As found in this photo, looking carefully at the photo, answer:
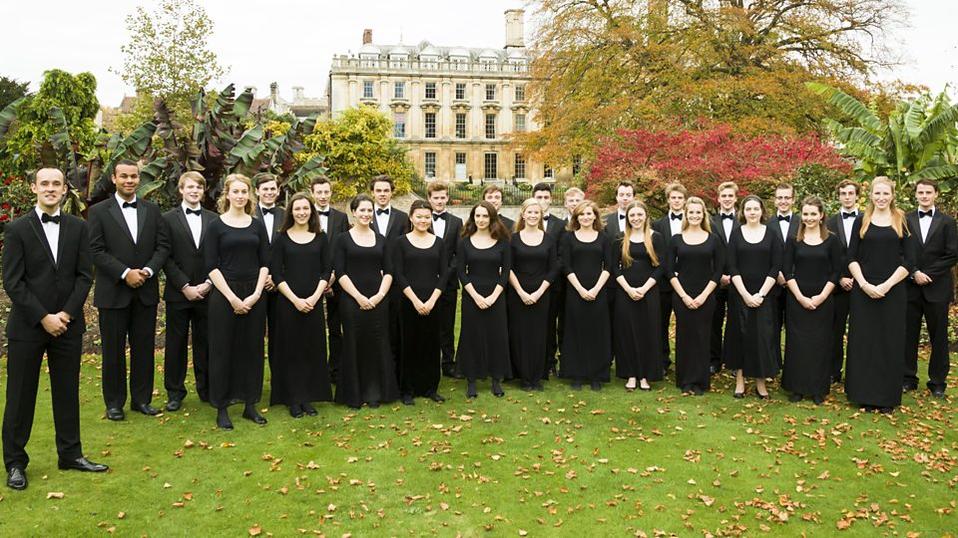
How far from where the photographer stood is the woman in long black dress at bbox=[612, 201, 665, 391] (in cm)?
785

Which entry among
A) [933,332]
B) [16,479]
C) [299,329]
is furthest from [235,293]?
[933,332]

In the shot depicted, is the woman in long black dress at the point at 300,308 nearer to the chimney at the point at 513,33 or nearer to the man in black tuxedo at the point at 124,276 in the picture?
the man in black tuxedo at the point at 124,276

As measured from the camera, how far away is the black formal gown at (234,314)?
21.4 ft

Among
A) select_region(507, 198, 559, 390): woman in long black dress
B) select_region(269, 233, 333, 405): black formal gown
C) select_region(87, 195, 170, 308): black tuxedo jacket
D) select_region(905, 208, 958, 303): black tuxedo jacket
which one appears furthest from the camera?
select_region(507, 198, 559, 390): woman in long black dress

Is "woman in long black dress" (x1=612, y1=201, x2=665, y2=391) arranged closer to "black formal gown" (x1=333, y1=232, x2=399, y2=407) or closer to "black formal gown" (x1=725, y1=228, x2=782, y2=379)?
"black formal gown" (x1=725, y1=228, x2=782, y2=379)

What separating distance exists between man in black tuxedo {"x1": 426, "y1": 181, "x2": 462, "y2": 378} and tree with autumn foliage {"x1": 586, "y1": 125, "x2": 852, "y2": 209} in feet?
30.6

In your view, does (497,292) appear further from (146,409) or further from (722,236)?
(146,409)

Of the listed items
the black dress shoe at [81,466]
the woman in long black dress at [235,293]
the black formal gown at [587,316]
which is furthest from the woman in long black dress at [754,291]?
the black dress shoe at [81,466]

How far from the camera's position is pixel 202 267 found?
7301mm

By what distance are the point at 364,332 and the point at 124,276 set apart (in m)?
2.23

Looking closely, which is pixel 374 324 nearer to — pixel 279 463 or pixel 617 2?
pixel 279 463

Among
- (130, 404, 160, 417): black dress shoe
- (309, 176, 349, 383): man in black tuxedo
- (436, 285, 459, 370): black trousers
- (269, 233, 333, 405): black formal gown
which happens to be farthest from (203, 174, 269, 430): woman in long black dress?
(436, 285, 459, 370): black trousers

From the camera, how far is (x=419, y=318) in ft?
24.3

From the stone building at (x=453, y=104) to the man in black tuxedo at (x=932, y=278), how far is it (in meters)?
56.1
